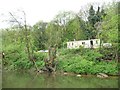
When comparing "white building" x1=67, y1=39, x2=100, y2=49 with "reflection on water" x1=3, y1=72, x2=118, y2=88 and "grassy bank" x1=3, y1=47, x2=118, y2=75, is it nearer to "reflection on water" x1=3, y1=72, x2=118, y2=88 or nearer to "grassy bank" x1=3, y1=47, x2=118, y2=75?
"grassy bank" x1=3, y1=47, x2=118, y2=75

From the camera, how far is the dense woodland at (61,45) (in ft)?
51.8

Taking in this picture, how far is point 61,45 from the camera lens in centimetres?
2155

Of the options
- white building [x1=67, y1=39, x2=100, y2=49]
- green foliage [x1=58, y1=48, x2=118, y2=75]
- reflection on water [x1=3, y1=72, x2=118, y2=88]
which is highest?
white building [x1=67, y1=39, x2=100, y2=49]

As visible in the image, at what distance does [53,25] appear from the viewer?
22.0m

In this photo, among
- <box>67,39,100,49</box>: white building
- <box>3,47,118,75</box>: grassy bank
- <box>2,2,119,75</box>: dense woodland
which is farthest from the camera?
<box>67,39,100,49</box>: white building

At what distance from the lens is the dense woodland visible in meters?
15.8

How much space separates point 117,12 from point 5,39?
969 centimetres

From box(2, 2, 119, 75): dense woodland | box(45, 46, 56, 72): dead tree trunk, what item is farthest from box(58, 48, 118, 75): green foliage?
box(45, 46, 56, 72): dead tree trunk

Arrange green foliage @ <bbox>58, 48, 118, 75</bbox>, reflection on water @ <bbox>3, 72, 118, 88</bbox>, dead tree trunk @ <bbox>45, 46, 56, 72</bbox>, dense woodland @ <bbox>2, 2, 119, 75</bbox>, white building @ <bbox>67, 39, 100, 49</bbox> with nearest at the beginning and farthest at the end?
reflection on water @ <bbox>3, 72, 118, 88</bbox> → green foliage @ <bbox>58, 48, 118, 75</bbox> → dense woodland @ <bbox>2, 2, 119, 75</bbox> → dead tree trunk @ <bbox>45, 46, 56, 72</bbox> → white building @ <bbox>67, 39, 100, 49</bbox>

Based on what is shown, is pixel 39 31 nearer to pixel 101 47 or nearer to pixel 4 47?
pixel 4 47

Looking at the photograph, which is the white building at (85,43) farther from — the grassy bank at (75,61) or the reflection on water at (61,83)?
the reflection on water at (61,83)

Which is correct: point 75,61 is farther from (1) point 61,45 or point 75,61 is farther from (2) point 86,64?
(1) point 61,45

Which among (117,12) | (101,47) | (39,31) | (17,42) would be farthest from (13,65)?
(117,12)

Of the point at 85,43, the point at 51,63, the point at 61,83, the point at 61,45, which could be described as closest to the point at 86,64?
the point at 51,63
